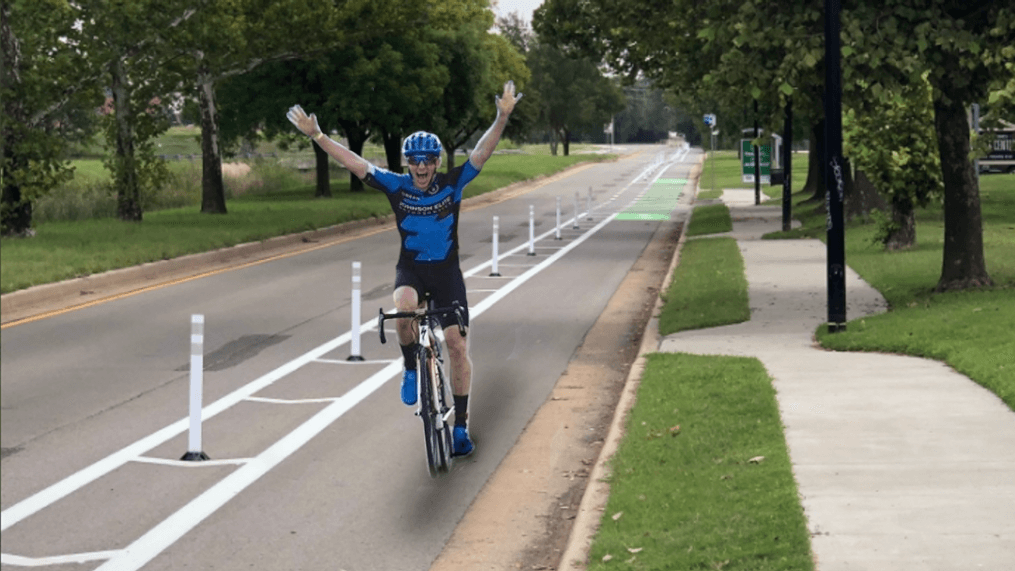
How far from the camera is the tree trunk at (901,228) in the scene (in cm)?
2553

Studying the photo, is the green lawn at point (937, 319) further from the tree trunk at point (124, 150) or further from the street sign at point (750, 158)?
the street sign at point (750, 158)

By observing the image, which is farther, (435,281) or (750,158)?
(750,158)

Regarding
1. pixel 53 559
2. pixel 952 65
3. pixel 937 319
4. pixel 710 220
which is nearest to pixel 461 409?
pixel 53 559

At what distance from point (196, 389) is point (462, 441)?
68.8 inches

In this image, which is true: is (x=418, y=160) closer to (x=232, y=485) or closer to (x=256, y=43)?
(x=232, y=485)

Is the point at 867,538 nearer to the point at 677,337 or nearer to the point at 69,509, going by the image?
the point at 69,509

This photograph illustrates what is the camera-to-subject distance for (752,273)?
23250 millimetres

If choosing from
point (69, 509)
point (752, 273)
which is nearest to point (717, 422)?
point (69, 509)

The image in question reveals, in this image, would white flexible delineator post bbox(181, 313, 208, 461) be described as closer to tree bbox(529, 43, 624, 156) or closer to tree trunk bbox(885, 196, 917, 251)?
tree trunk bbox(885, 196, 917, 251)

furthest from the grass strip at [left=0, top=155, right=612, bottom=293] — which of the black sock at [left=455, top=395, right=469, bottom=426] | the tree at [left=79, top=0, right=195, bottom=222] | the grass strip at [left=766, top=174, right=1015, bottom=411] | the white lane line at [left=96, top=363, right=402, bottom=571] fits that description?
the black sock at [left=455, top=395, right=469, bottom=426]

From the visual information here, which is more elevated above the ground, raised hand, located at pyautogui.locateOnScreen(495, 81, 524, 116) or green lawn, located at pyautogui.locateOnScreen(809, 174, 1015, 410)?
raised hand, located at pyautogui.locateOnScreen(495, 81, 524, 116)

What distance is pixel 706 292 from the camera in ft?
66.6

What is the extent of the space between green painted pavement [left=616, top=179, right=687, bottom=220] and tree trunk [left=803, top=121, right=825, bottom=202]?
460cm

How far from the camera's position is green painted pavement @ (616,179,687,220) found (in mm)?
47906
